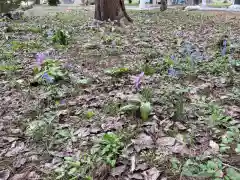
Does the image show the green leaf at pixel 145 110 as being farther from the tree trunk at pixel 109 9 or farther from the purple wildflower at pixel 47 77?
the tree trunk at pixel 109 9

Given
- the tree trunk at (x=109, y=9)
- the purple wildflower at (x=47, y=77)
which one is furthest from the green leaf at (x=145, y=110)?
the tree trunk at (x=109, y=9)

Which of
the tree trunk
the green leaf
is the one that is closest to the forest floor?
the green leaf

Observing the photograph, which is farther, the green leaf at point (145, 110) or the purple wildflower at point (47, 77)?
the purple wildflower at point (47, 77)

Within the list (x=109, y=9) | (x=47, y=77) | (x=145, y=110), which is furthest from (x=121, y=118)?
(x=109, y=9)

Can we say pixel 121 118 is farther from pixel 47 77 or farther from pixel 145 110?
pixel 47 77

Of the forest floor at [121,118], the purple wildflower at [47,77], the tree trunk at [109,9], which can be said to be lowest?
the forest floor at [121,118]

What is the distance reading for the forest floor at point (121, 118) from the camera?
6.30ft

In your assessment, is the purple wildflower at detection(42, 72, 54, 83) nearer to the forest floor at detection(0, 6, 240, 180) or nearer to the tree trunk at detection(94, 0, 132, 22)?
the forest floor at detection(0, 6, 240, 180)

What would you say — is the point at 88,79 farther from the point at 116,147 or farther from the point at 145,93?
→ the point at 116,147

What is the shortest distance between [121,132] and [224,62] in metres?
2.18

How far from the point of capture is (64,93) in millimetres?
3094

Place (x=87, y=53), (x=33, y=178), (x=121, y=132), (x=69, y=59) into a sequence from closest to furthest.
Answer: (x=33, y=178) → (x=121, y=132) → (x=69, y=59) → (x=87, y=53)

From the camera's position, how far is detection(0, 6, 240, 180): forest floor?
1.92 m

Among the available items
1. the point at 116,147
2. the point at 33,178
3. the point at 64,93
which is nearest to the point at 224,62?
the point at 64,93
